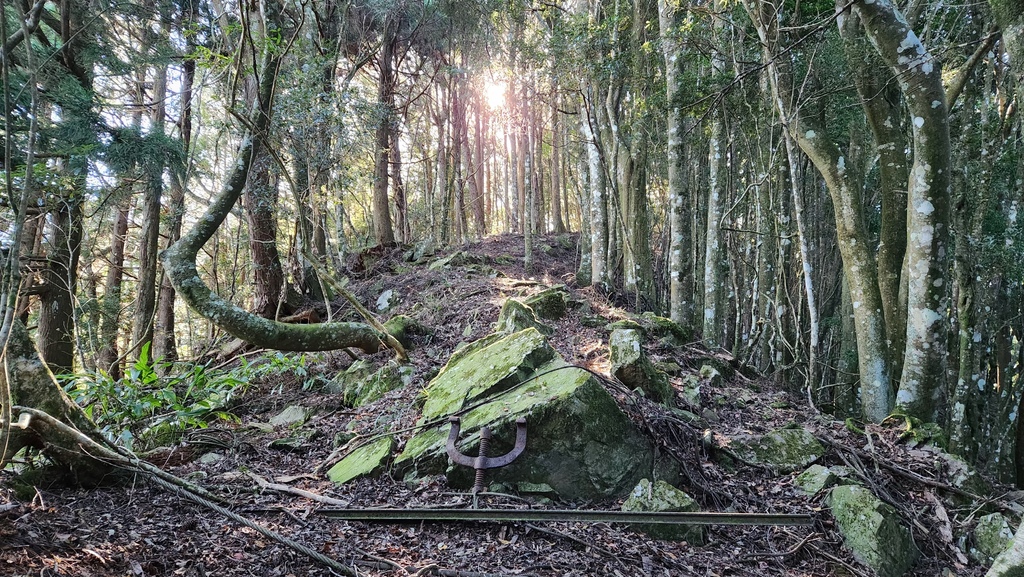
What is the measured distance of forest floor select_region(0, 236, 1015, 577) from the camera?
2.11 metres

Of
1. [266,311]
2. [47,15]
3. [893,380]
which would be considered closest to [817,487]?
[893,380]

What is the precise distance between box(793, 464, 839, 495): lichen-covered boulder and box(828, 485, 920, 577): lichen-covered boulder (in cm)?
20

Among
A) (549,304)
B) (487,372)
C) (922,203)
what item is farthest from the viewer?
(549,304)

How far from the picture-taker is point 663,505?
296 cm

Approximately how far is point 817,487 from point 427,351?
412 centimetres

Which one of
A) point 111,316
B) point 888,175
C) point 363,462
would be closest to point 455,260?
point 111,316

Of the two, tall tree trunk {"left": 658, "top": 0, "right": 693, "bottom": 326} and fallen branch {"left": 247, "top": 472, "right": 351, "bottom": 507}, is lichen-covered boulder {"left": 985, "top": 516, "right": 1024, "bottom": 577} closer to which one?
fallen branch {"left": 247, "top": 472, "right": 351, "bottom": 507}

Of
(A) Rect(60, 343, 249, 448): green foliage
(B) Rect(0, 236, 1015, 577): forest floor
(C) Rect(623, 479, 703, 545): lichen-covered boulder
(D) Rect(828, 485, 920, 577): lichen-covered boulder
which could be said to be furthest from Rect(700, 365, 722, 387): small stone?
(A) Rect(60, 343, 249, 448): green foliage

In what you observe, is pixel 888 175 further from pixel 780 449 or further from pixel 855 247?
pixel 780 449

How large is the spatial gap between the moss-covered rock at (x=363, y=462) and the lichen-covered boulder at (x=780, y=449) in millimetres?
2693

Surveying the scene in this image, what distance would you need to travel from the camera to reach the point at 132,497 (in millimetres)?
2559

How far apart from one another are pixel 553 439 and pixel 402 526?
1.05 metres

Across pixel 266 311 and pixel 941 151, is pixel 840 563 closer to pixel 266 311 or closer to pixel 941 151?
pixel 941 151

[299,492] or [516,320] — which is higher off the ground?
[516,320]
